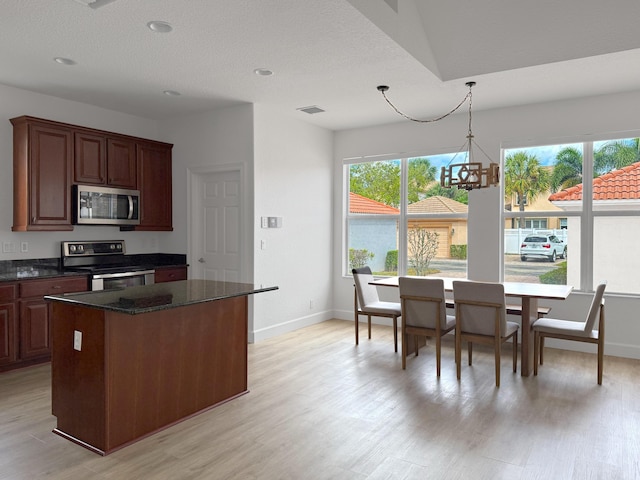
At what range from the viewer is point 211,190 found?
5742 millimetres

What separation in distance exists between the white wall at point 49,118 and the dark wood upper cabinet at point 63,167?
87 mm

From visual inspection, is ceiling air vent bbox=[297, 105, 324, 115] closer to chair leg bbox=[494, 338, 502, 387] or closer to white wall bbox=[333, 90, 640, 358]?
white wall bbox=[333, 90, 640, 358]

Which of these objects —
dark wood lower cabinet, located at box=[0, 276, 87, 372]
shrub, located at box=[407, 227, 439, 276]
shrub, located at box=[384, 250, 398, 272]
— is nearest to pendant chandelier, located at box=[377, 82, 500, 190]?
shrub, located at box=[407, 227, 439, 276]

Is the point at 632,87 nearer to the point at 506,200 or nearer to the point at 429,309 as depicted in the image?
the point at 506,200

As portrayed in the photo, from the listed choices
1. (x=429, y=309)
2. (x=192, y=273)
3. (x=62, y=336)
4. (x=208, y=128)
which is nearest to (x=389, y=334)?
(x=429, y=309)

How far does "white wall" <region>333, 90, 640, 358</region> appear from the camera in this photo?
4.80 metres

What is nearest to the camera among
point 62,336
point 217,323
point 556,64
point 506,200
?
point 62,336

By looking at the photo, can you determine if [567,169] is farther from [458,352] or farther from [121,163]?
[121,163]

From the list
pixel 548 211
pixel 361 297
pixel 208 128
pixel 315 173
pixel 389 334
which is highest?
pixel 208 128

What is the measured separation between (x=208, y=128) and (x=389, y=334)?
133 inches

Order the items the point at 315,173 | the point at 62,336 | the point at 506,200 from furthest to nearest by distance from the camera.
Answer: the point at 315,173
the point at 506,200
the point at 62,336

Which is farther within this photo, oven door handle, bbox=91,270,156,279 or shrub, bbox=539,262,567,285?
shrub, bbox=539,262,567,285

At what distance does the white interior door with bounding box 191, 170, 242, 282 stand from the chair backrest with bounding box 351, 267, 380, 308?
4.56 feet

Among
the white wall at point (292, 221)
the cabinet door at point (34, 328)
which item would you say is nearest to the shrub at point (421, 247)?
the white wall at point (292, 221)
